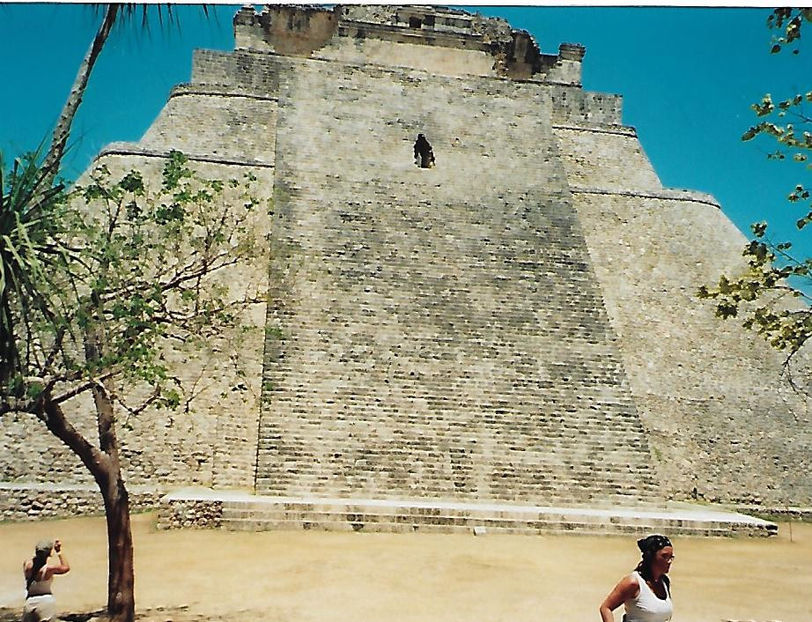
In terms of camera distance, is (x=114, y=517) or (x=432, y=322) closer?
(x=114, y=517)

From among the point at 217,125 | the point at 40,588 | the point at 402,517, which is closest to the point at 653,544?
the point at 40,588

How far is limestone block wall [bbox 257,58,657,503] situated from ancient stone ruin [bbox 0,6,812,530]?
0.03 metres

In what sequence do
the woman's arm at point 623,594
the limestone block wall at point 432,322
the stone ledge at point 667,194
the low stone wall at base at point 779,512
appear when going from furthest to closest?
1. the stone ledge at point 667,194
2. the low stone wall at base at point 779,512
3. the limestone block wall at point 432,322
4. the woman's arm at point 623,594

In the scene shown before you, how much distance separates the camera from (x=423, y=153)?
44.2 ft

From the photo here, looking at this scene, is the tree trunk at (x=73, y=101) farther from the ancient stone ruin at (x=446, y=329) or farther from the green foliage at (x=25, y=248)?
the ancient stone ruin at (x=446, y=329)

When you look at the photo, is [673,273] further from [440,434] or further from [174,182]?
[174,182]

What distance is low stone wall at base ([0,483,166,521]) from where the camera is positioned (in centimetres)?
740

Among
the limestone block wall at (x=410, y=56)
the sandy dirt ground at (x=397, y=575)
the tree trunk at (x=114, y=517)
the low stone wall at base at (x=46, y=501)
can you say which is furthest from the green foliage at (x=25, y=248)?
the limestone block wall at (x=410, y=56)

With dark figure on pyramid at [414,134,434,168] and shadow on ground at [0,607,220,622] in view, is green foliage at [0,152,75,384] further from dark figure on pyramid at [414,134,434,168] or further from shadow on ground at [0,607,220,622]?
dark figure on pyramid at [414,134,434,168]

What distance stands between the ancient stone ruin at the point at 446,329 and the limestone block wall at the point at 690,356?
28 millimetres

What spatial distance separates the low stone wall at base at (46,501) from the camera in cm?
740

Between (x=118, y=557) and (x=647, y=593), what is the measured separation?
3.13m

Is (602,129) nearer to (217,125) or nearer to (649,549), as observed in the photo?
(217,125)

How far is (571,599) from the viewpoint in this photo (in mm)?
5656
